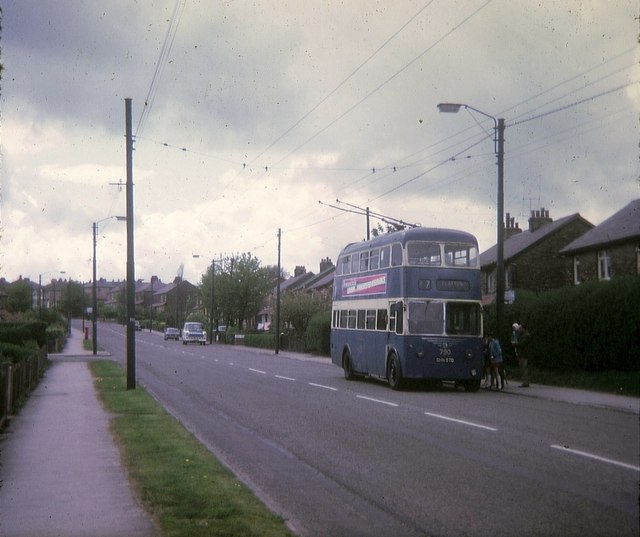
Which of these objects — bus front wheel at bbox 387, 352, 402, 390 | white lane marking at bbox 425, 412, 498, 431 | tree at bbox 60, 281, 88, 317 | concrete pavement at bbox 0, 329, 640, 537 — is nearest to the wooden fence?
concrete pavement at bbox 0, 329, 640, 537

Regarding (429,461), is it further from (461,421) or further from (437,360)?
(437,360)

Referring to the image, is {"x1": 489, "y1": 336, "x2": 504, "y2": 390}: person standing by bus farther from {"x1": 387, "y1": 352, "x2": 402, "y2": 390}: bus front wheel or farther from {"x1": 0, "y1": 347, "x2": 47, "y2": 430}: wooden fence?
{"x1": 0, "y1": 347, "x2": 47, "y2": 430}: wooden fence

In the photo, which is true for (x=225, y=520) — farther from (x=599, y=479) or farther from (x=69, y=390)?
(x=69, y=390)

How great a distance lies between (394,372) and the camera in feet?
78.3

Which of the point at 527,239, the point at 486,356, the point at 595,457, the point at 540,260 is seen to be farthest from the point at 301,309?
the point at 595,457

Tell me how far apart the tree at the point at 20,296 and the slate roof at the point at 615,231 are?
51024mm

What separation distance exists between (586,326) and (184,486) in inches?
726

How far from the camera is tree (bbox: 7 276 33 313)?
251ft

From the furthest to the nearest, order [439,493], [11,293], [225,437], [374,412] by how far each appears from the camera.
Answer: [11,293] → [374,412] → [225,437] → [439,493]

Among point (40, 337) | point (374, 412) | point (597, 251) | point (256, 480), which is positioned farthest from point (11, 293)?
point (256, 480)

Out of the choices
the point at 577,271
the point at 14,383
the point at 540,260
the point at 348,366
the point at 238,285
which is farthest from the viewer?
the point at 238,285

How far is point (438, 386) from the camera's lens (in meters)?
25.8

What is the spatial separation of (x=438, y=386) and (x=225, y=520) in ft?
62.5

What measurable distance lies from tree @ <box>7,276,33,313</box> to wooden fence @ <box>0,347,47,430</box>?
55293 mm
